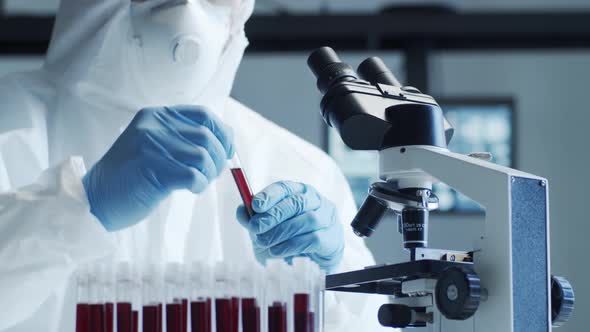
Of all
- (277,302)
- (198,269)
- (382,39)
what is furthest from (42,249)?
(382,39)

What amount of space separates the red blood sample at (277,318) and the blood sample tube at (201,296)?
0.28 feet

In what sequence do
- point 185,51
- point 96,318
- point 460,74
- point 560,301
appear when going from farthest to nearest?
point 460,74, point 185,51, point 96,318, point 560,301

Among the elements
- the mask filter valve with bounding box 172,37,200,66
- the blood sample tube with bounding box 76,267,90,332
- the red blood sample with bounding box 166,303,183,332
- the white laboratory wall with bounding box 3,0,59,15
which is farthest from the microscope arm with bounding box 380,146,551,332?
the white laboratory wall with bounding box 3,0,59,15

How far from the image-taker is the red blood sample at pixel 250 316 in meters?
1.12

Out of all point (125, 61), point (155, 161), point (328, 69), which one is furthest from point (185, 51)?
point (328, 69)

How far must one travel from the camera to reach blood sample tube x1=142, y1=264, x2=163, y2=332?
1.11 metres

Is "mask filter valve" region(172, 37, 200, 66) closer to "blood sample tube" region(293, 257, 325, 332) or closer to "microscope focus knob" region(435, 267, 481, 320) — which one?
"blood sample tube" region(293, 257, 325, 332)

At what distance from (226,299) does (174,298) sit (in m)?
0.07

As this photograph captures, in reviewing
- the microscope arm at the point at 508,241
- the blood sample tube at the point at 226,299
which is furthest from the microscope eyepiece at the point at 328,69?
the blood sample tube at the point at 226,299

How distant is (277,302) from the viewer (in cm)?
113

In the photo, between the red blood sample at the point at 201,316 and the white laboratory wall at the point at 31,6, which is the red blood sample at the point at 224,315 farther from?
the white laboratory wall at the point at 31,6

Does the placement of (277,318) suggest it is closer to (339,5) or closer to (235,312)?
(235,312)

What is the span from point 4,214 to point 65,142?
398 millimetres

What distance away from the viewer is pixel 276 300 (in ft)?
3.70
